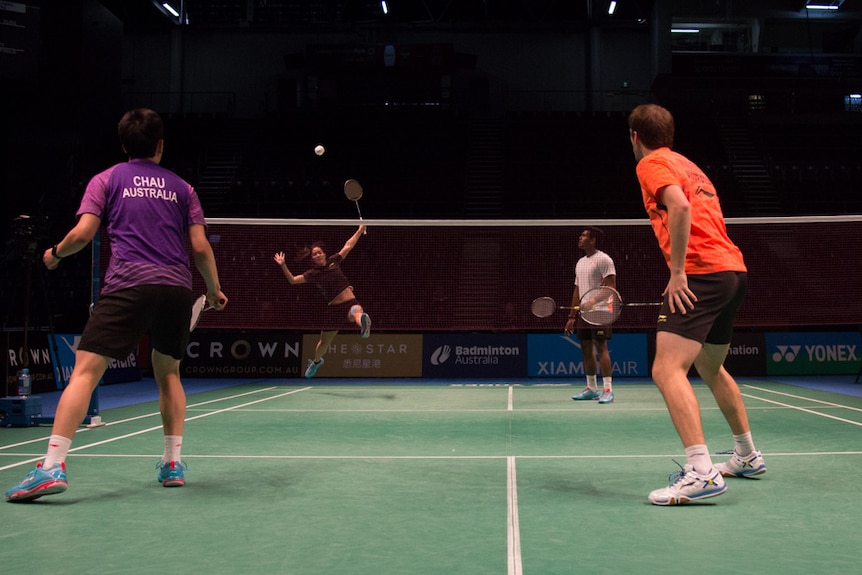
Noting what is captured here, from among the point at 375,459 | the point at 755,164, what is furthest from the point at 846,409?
the point at 755,164

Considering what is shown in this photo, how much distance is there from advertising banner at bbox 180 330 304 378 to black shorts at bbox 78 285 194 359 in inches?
447

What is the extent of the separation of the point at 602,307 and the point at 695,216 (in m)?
2.95

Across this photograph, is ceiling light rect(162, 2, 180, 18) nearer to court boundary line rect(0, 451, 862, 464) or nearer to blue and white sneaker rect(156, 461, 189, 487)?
court boundary line rect(0, 451, 862, 464)

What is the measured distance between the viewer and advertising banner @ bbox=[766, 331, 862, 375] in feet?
50.1

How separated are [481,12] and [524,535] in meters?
26.5

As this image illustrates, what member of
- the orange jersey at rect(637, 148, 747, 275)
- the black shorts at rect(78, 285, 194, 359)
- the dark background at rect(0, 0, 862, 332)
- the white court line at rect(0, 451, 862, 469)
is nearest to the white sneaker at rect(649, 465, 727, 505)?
the orange jersey at rect(637, 148, 747, 275)

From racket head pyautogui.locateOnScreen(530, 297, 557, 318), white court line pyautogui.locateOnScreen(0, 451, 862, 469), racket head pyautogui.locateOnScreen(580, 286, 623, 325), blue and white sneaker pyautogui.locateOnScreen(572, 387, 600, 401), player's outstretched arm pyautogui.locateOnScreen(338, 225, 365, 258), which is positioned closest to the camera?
white court line pyautogui.locateOnScreen(0, 451, 862, 469)

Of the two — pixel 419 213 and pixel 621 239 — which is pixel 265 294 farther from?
pixel 419 213

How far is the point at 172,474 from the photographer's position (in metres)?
4.31

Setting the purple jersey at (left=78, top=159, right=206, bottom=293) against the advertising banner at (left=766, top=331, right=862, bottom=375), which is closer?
the purple jersey at (left=78, top=159, right=206, bottom=293)

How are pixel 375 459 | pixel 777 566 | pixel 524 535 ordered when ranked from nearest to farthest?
1. pixel 777 566
2. pixel 524 535
3. pixel 375 459

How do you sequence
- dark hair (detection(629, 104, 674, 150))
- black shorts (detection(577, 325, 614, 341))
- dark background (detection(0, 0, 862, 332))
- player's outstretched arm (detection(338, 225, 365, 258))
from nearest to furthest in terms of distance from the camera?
dark hair (detection(629, 104, 674, 150)), black shorts (detection(577, 325, 614, 341)), player's outstretched arm (detection(338, 225, 365, 258)), dark background (detection(0, 0, 862, 332))

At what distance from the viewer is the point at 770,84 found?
25031mm

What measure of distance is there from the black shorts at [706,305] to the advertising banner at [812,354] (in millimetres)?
12436
